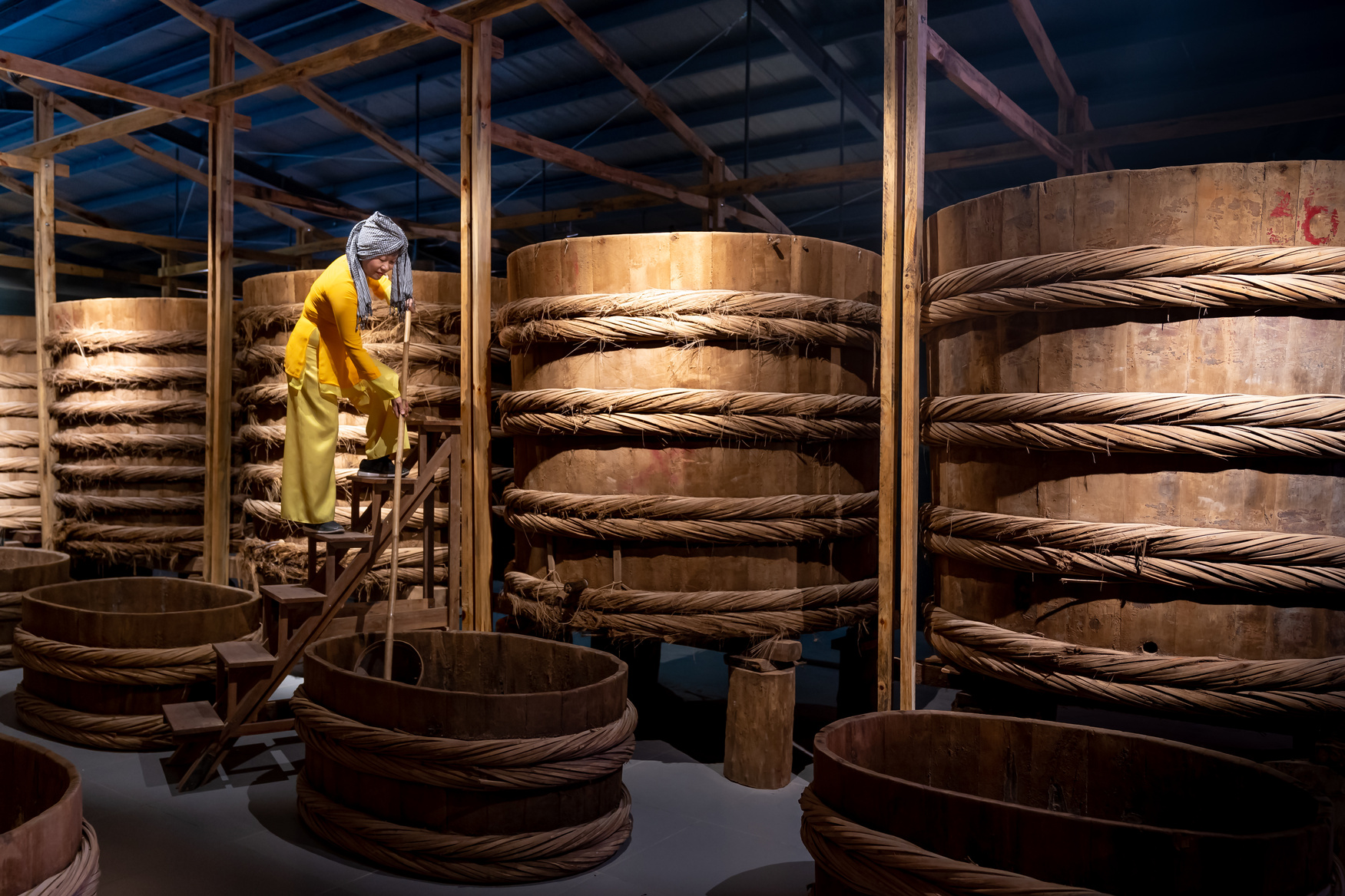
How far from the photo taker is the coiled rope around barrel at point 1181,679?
Result: 3.08 meters

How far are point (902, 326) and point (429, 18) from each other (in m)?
2.80

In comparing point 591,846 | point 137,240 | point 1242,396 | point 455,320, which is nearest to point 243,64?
point 137,240

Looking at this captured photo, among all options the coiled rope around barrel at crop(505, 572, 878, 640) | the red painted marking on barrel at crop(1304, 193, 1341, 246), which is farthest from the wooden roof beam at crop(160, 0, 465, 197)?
the red painted marking on barrel at crop(1304, 193, 1341, 246)

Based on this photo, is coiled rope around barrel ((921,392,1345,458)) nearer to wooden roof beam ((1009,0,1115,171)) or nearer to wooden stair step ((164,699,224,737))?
wooden roof beam ((1009,0,1115,171))

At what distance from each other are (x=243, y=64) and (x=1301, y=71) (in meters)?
8.06

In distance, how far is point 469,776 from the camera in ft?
10.4

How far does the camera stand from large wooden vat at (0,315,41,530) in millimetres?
7902

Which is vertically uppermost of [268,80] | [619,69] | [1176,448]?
[619,69]

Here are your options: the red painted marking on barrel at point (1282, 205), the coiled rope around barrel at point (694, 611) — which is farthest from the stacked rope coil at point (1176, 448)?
the coiled rope around barrel at point (694, 611)

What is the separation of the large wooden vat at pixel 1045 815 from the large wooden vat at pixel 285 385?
11.0ft

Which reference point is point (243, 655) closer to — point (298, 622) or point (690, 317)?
point (298, 622)

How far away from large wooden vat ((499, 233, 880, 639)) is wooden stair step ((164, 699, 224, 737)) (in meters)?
1.36

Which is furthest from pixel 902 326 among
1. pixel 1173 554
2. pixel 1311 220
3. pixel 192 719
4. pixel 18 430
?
pixel 18 430

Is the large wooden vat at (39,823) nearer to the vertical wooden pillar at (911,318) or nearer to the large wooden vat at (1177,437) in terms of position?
the vertical wooden pillar at (911,318)
